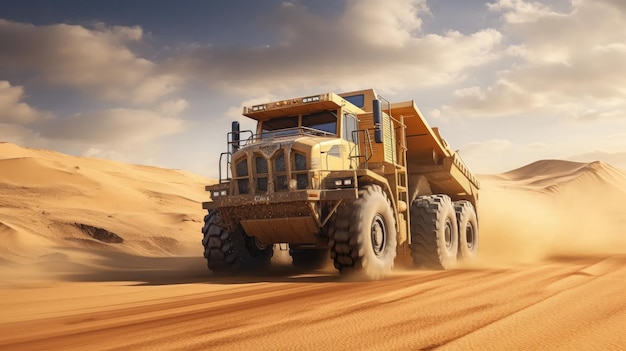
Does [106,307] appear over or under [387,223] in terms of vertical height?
under

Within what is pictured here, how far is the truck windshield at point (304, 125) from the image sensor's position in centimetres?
991

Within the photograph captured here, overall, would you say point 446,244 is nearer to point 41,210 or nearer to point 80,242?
point 80,242

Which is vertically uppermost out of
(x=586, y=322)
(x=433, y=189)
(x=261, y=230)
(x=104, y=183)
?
(x=104, y=183)

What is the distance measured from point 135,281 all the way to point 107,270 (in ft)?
9.88

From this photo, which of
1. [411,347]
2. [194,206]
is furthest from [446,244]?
[194,206]

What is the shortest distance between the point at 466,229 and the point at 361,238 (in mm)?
5765

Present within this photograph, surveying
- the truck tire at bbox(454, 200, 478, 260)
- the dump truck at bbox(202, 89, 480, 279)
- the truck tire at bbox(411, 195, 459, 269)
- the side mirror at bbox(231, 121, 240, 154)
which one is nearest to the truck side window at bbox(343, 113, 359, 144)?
the dump truck at bbox(202, 89, 480, 279)

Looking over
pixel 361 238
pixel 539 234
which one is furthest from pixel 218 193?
pixel 539 234

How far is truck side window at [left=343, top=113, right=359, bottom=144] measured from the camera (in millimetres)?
9945

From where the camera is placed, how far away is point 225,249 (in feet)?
33.4

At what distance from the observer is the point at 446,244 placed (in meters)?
11.8

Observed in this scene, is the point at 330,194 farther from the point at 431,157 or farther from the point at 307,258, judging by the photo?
the point at 431,157

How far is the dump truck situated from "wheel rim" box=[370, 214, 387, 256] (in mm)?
17

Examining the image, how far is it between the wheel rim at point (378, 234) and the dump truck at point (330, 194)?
0.05 ft
